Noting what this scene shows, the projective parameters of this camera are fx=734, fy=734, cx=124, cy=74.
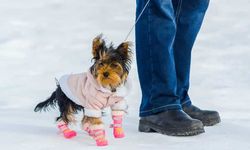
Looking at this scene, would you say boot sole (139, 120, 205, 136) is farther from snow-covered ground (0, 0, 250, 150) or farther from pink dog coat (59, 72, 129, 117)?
pink dog coat (59, 72, 129, 117)

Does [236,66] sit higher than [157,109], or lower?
higher

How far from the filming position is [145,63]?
12.9ft

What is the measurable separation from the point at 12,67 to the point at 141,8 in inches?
119

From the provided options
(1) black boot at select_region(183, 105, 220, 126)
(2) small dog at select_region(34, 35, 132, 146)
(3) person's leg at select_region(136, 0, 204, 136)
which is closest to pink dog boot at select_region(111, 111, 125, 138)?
(2) small dog at select_region(34, 35, 132, 146)

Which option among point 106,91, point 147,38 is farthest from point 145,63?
point 106,91

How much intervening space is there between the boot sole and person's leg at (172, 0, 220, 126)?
1.25 ft

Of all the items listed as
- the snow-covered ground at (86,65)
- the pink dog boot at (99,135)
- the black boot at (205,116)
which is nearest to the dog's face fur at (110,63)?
the pink dog boot at (99,135)

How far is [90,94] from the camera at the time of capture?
349 cm

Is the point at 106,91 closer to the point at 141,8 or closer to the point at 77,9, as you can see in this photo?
the point at 141,8

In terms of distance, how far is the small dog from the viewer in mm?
3432

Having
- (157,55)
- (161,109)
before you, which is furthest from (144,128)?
(157,55)

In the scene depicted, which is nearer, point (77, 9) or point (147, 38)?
point (147, 38)

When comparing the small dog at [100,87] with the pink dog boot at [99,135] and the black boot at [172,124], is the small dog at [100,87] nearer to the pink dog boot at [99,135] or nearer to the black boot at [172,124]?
the pink dog boot at [99,135]

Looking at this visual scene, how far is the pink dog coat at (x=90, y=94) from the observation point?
3.49 m
